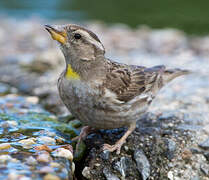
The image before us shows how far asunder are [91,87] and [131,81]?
2.65ft

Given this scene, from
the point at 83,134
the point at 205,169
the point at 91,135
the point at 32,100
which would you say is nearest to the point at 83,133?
the point at 83,134

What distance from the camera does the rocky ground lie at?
3850 mm

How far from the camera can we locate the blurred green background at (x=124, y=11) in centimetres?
1253

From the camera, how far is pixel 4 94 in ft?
20.1

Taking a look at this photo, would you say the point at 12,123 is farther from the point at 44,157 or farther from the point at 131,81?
the point at 131,81

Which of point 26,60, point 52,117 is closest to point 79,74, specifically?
point 52,117

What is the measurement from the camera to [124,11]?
44.9ft

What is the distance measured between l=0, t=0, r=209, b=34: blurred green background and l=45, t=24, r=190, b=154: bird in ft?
25.0

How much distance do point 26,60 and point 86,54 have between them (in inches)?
135

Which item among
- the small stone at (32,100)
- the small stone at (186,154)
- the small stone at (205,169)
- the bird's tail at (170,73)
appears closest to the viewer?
the small stone at (205,169)

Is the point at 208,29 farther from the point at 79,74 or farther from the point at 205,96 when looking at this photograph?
the point at 79,74

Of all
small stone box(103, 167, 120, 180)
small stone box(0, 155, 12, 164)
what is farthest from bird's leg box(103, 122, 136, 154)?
small stone box(0, 155, 12, 164)

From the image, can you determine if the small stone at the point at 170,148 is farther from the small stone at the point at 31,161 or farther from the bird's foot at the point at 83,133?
the small stone at the point at 31,161

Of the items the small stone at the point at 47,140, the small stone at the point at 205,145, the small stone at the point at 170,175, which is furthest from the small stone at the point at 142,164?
the small stone at the point at 47,140
